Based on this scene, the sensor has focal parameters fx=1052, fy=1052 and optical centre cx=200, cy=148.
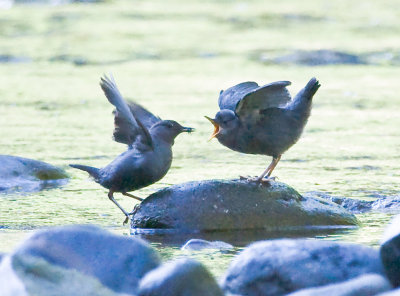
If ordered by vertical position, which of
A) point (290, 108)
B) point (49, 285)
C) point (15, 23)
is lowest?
point (15, 23)

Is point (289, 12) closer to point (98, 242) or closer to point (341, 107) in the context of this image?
point (341, 107)

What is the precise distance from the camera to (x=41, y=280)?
4914mm

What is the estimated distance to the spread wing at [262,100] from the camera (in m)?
6.91

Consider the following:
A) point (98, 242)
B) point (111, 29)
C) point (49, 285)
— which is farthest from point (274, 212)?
point (111, 29)

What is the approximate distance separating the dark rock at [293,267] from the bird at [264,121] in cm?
171

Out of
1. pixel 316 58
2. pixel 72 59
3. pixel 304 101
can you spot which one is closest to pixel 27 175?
pixel 304 101

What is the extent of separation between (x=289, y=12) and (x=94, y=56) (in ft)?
19.2

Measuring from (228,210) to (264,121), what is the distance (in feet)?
2.30

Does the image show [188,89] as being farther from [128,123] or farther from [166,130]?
[128,123]

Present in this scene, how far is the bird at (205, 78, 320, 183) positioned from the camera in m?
7.01

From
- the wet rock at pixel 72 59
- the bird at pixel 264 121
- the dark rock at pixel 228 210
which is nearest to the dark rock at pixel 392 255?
the dark rock at pixel 228 210

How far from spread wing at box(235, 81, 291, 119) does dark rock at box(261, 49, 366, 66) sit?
7673mm

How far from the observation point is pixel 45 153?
30.9 ft

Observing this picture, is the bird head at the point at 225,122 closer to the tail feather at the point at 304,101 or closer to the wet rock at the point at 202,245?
the tail feather at the point at 304,101
